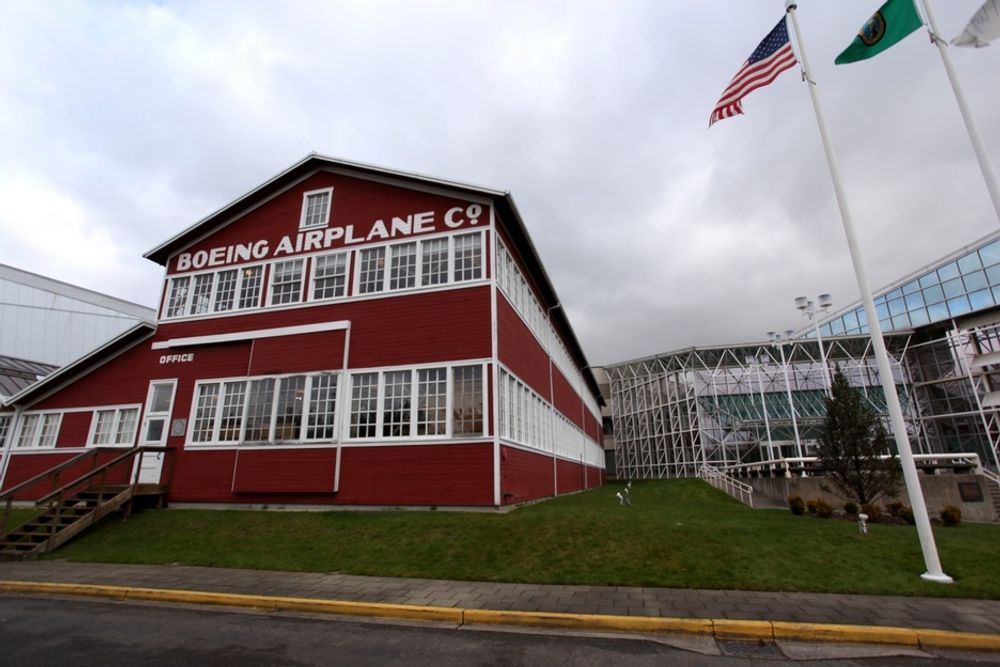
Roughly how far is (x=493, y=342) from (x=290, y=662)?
383 inches

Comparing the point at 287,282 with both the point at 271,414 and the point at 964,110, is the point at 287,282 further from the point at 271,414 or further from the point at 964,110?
the point at 964,110

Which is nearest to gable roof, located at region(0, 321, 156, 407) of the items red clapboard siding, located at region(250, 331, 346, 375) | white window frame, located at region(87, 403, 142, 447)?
white window frame, located at region(87, 403, 142, 447)

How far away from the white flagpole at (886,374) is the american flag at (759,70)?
11.2 inches

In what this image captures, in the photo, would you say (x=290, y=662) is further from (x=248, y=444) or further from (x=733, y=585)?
(x=248, y=444)

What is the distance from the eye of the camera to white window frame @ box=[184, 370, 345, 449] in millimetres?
15359

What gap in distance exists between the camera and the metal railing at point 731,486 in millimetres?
23281

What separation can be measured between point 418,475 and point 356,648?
8130 millimetres

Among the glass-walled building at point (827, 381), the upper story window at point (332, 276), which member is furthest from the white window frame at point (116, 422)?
the glass-walled building at point (827, 381)

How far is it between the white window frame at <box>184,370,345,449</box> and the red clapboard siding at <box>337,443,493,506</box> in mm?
1245

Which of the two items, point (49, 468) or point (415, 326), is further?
point (49, 468)

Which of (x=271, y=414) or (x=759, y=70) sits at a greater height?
(x=759, y=70)

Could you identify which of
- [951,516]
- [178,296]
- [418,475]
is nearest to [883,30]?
[951,516]

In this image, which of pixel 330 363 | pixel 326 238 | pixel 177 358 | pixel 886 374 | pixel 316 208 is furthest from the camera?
pixel 316 208

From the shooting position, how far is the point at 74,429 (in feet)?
63.3
